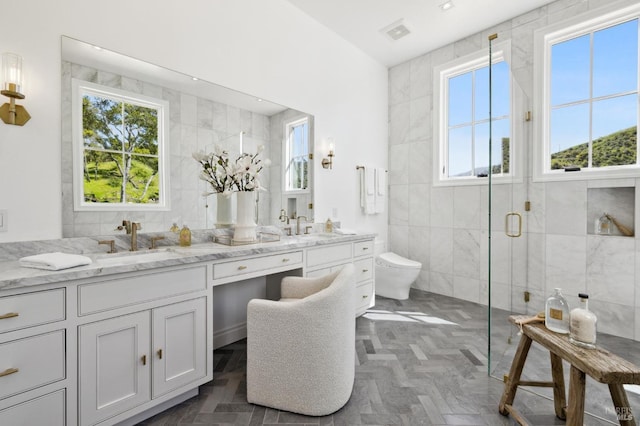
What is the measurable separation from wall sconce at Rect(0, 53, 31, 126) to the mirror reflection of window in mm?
1750

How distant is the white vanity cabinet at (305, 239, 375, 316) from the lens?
242cm

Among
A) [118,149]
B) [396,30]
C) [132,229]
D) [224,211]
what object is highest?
[396,30]

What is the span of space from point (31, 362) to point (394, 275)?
3.07 metres

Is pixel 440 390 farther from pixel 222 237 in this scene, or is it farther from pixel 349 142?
pixel 349 142

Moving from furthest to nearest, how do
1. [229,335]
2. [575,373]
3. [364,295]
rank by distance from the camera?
1. [364,295]
2. [229,335]
3. [575,373]

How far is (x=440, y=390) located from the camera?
1779 mm

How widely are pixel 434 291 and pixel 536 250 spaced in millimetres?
1276

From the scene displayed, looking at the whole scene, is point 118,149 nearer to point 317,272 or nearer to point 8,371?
point 8,371

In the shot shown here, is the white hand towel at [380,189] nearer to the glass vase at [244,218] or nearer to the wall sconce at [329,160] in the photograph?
the wall sconce at [329,160]

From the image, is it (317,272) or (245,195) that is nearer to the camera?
(245,195)

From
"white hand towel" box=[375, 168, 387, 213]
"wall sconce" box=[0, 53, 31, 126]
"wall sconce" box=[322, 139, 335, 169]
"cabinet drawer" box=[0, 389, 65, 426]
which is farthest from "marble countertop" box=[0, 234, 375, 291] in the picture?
"white hand towel" box=[375, 168, 387, 213]

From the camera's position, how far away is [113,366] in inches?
53.1

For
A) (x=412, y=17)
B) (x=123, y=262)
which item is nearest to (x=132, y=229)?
(x=123, y=262)

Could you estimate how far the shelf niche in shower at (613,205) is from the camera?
2469 mm
